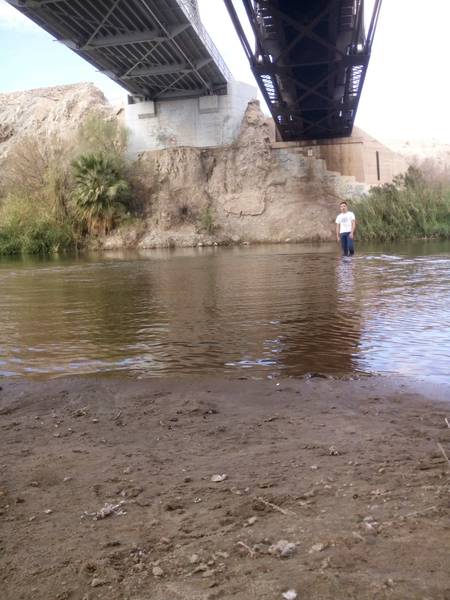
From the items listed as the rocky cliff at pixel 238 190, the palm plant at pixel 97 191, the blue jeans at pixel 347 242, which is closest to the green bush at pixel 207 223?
the rocky cliff at pixel 238 190

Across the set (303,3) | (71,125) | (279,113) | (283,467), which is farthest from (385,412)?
(71,125)

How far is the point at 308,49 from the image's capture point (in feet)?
83.4

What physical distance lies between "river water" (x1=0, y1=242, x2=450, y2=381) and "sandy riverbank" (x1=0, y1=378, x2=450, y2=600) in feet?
3.64

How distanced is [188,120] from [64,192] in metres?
9.44

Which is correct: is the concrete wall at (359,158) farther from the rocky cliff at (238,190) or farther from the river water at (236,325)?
the river water at (236,325)

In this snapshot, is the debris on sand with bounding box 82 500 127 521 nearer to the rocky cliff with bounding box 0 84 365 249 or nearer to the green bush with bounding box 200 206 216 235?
the rocky cliff with bounding box 0 84 365 249

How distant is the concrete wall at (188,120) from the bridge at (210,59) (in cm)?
7

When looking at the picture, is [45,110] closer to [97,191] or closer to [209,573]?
[97,191]

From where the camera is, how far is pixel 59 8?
2264cm

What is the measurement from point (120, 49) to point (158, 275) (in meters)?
17.8

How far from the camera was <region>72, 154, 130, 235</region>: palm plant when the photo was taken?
1308 inches

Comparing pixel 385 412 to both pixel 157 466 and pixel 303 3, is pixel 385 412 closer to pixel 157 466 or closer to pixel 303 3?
pixel 157 466

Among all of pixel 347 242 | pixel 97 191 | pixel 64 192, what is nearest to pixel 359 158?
pixel 97 191

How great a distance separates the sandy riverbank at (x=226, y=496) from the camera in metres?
1.83
